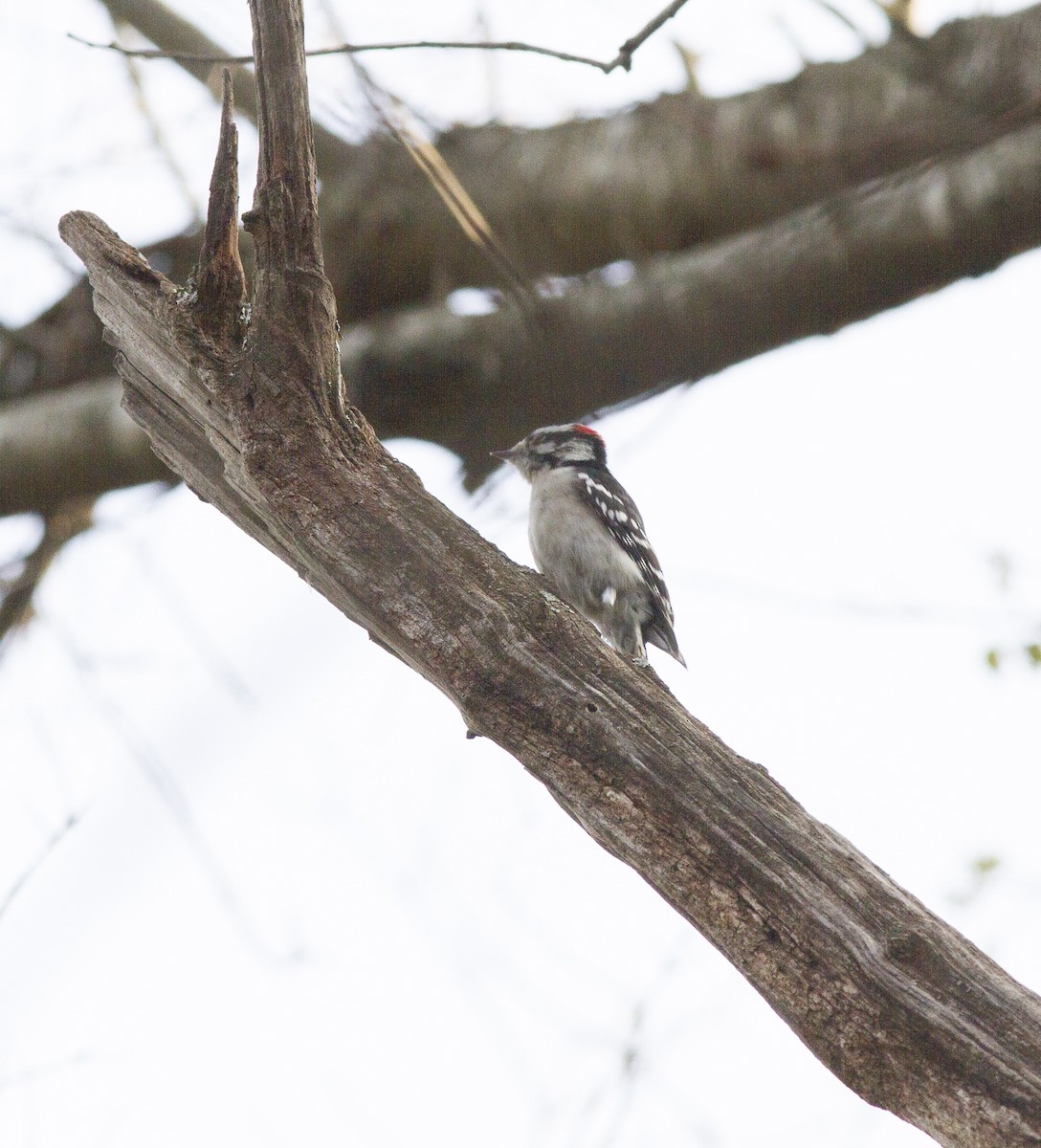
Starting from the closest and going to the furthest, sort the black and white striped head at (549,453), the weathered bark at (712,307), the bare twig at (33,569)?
the weathered bark at (712,307) → the bare twig at (33,569) → the black and white striped head at (549,453)

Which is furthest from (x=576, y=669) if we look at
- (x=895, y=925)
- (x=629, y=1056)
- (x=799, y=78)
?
(x=799, y=78)

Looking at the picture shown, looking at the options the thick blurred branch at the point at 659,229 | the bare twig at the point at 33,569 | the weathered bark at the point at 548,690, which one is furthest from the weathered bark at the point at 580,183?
the weathered bark at the point at 548,690

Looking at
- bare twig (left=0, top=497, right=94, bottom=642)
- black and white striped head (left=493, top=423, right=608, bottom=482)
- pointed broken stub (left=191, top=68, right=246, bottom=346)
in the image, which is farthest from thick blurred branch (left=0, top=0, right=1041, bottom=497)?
pointed broken stub (left=191, top=68, right=246, bottom=346)

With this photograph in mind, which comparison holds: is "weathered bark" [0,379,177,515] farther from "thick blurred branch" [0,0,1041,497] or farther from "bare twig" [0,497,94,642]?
"bare twig" [0,497,94,642]

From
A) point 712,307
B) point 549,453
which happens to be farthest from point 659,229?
point 549,453

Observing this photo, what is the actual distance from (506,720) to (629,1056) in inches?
101

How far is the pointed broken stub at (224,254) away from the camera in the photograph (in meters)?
2.87

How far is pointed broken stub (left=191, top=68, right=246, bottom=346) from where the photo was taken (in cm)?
287

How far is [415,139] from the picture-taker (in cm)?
369

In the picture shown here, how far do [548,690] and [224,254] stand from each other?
50.8 inches

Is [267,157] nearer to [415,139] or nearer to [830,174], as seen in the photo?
[415,139]

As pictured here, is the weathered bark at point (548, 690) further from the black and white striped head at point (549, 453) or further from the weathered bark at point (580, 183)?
the black and white striped head at point (549, 453)

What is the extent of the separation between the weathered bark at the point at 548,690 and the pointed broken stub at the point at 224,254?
0.05 meters

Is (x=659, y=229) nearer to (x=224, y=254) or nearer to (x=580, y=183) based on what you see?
(x=580, y=183)
